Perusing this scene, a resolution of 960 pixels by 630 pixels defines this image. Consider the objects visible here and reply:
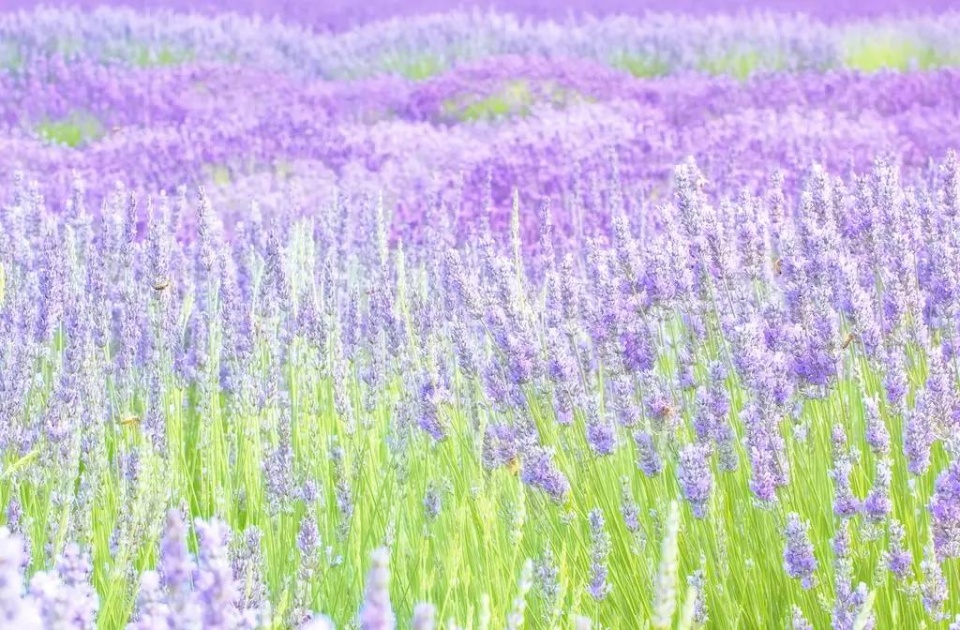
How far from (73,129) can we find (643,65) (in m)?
5.66

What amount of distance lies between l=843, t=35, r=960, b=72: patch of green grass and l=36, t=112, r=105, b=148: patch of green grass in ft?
21.5

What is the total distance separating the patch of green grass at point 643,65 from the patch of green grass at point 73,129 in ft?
16.8

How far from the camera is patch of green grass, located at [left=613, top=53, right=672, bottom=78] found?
12484 mm

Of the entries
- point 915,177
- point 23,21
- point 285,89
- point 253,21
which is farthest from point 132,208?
point 253,21

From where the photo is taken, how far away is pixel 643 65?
1269 cm

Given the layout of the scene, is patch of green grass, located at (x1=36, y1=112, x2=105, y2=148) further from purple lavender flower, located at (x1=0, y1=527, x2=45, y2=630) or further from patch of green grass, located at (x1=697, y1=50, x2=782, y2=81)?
purple lavender flower, located at (x1=0, y1=527, x2=45, y2=630)

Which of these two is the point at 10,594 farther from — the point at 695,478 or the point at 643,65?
the point at 643,65

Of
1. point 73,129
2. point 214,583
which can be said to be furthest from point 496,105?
point 214,583

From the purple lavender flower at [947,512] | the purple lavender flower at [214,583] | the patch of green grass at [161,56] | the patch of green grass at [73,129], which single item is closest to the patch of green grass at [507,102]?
the patch of green grass at [73,129]

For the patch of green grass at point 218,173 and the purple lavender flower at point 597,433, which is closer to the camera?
the purple lavender flower at point 597,433

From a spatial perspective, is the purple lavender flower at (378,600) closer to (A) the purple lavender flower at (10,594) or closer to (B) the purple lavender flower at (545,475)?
(A) the purple lavender flower at (10,594)

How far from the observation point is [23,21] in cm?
1357

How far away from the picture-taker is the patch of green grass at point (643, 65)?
12.5 m

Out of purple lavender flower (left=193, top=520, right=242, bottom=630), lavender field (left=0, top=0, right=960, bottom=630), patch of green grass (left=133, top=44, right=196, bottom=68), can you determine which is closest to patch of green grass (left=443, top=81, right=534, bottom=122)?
patch of green grass (left=133, top=44, right=196, bottom=68)
